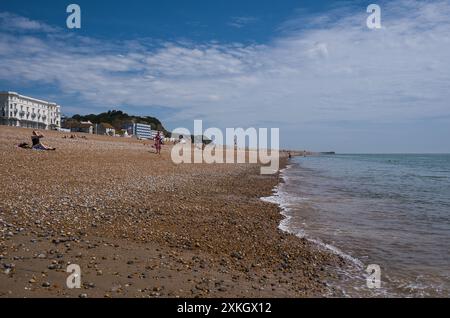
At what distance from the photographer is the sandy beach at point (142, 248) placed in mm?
5332

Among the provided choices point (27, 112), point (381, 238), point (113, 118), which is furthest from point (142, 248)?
point (113, 118)

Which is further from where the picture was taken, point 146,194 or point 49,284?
point 146,194

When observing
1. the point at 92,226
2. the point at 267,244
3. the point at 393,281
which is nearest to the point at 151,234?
the point at 92,226

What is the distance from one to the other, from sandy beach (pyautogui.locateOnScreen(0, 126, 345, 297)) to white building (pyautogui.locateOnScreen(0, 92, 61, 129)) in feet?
279

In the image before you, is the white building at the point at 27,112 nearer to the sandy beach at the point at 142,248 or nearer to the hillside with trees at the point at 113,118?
the hillside with trees at the point at 113,118

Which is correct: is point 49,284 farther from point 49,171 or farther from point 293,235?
point 49,171

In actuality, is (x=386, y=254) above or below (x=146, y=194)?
below

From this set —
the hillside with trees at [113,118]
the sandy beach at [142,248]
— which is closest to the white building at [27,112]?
the hillside with trees at [113,118]

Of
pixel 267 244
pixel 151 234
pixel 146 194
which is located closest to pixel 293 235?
pixel 267 244

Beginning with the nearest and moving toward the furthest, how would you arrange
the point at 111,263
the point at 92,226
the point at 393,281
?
the point at 111,263, the point at 393,281, the point at 92,226
